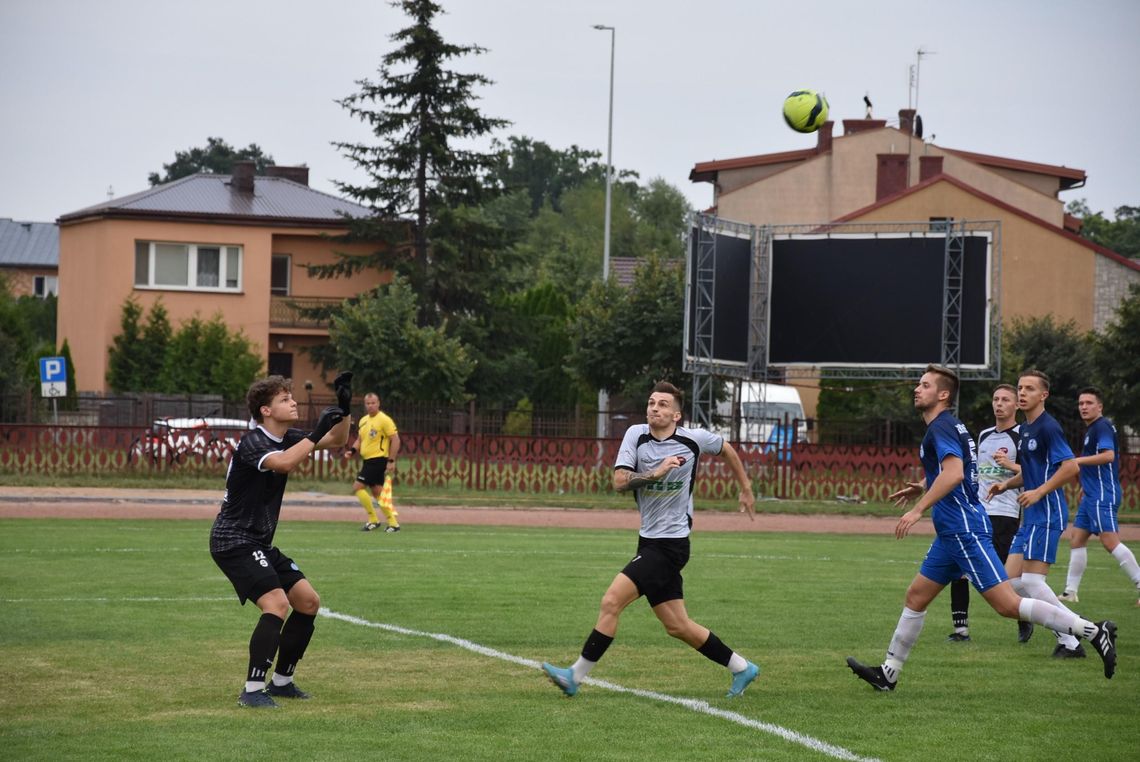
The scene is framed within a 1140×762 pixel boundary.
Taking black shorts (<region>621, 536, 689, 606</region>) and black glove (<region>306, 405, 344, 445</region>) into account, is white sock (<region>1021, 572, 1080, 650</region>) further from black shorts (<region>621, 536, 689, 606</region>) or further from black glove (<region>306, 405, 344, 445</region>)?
black glove (<region>306, 405, 344, 445</region>)

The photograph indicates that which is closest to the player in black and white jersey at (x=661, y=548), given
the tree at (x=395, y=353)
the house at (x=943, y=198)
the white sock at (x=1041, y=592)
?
the white sock at (x=1041, y=592)

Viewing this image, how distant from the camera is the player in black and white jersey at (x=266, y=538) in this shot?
29.0ft

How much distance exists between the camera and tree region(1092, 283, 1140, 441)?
35969 millimetres

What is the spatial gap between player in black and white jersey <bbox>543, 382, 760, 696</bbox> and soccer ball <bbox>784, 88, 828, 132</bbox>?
19637 millimetres

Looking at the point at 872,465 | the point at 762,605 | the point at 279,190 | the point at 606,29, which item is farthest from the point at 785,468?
the point at 279,190

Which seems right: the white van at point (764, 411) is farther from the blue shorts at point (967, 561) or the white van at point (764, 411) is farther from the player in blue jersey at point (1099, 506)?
the blue shorts at point (967, 561)

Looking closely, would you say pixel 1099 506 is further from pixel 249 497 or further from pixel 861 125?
pixel 861 125

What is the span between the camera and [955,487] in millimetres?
9398

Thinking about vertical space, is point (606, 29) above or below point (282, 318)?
above

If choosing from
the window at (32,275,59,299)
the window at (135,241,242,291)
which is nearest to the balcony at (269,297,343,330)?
the window at (135,241,242,291)

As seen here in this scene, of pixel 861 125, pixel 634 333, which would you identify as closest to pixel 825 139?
pixel 861 125

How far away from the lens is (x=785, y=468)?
3225 centimetres

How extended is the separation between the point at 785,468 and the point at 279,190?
29834mm

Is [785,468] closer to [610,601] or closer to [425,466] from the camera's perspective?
[425,466]
